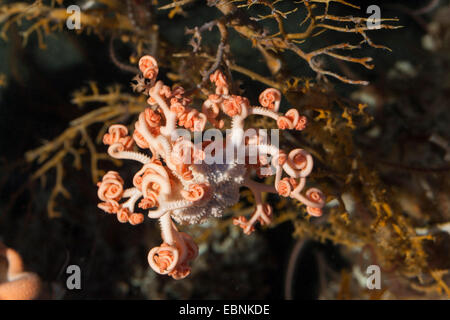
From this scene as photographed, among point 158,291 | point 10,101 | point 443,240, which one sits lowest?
point 158,291

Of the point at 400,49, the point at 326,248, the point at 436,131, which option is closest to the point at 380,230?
the point at 326,248

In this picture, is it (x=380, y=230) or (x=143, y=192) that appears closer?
(x=143, y=192)

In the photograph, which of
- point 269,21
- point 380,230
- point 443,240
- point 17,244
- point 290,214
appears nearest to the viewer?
point 269,21

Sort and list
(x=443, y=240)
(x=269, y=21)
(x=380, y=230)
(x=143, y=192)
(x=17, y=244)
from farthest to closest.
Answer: (x=17, y=244)
(x=443, y=240)
(x=380, y=230)
(x=269, y=21)
(x=143, y=192)

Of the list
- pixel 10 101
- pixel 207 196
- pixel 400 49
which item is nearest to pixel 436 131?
pixel 400 49

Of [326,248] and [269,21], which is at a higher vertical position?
[269,21]

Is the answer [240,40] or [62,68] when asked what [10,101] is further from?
[240,40]
